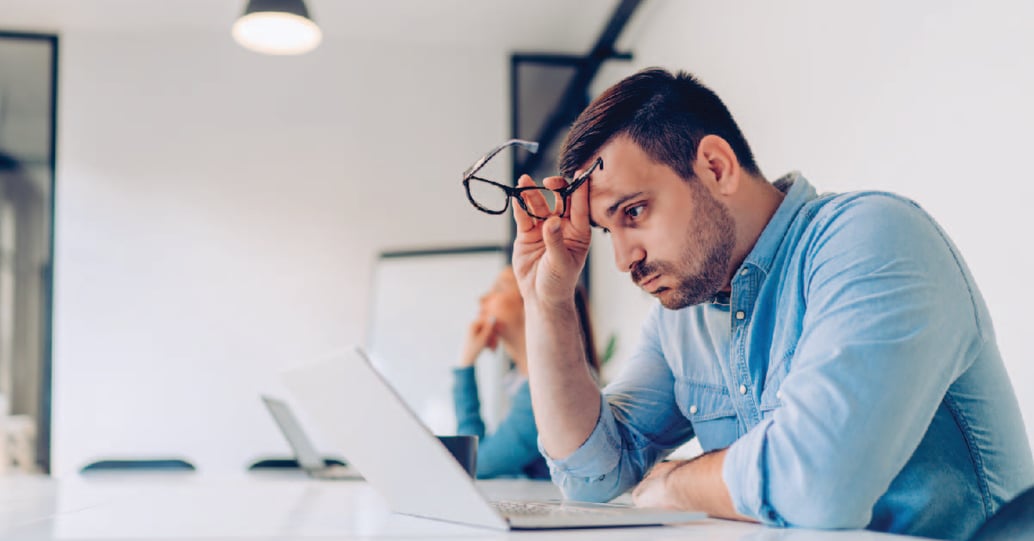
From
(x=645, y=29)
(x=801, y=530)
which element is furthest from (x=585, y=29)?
(x=801, y=530)

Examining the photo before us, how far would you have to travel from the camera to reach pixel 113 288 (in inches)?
199

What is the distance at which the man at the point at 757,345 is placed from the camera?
3.34 feet

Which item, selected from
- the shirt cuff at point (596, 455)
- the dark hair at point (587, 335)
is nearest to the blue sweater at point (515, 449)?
the dark hair at point (587, 335)

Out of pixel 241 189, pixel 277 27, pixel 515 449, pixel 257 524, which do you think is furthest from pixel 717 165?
pixel 241 189

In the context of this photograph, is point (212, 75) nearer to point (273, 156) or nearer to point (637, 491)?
point (273, 156)

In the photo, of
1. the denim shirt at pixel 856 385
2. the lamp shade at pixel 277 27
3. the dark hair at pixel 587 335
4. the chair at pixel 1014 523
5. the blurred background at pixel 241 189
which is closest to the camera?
the chair at pixel 1014 523

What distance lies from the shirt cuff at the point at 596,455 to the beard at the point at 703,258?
0.23 metres

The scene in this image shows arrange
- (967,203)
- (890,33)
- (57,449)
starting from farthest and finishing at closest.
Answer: (57,449) < (890,33) < (967,203)

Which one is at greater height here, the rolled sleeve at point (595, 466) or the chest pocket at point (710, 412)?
the chest pocket at point (710, 412)

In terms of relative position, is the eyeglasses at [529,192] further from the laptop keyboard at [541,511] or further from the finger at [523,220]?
the laptop keyboard at [541,511]

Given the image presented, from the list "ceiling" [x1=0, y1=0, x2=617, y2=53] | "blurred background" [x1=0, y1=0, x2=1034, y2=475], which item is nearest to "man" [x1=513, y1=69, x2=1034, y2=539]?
"blurred background" [x1=0, y1=0, x2=1034, y2=475]

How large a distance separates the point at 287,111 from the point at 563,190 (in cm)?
419

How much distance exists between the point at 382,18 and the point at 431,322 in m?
1.68

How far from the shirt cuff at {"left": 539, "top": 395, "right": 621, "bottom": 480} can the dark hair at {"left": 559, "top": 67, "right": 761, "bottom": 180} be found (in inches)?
15.8
